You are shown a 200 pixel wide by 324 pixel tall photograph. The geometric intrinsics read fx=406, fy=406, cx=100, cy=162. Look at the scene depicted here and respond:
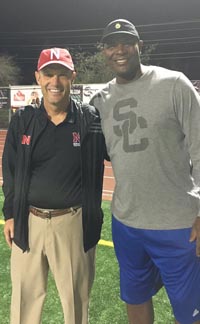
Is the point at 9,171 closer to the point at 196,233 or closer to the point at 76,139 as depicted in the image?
the point at 76,139

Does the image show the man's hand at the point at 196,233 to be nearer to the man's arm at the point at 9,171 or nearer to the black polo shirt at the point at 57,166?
the black polo shirt at the point at 57,166

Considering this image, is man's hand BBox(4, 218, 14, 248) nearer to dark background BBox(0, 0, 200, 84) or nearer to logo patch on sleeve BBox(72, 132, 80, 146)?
logo patch on sleeve BBox(72, 132, 80, 146)

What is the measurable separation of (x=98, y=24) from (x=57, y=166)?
1821 inches

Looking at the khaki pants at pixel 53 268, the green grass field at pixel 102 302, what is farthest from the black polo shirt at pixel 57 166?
the green grass field at pixel 102 302

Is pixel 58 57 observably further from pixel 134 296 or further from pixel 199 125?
pixel 134 296

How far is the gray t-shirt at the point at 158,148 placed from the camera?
2143mm

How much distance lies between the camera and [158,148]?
2.18m

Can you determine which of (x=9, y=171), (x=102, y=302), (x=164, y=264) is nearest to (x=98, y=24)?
(x=102, y=302)

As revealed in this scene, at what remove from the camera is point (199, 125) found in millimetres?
2115

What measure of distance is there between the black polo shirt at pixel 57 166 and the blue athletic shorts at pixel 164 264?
0.35 metres

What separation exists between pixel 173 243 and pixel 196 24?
43969 millimetres

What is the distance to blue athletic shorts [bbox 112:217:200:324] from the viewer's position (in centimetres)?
222

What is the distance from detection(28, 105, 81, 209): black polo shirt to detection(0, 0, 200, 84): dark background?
4129 centimetres

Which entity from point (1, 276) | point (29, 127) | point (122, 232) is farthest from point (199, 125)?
point (1, 276)
